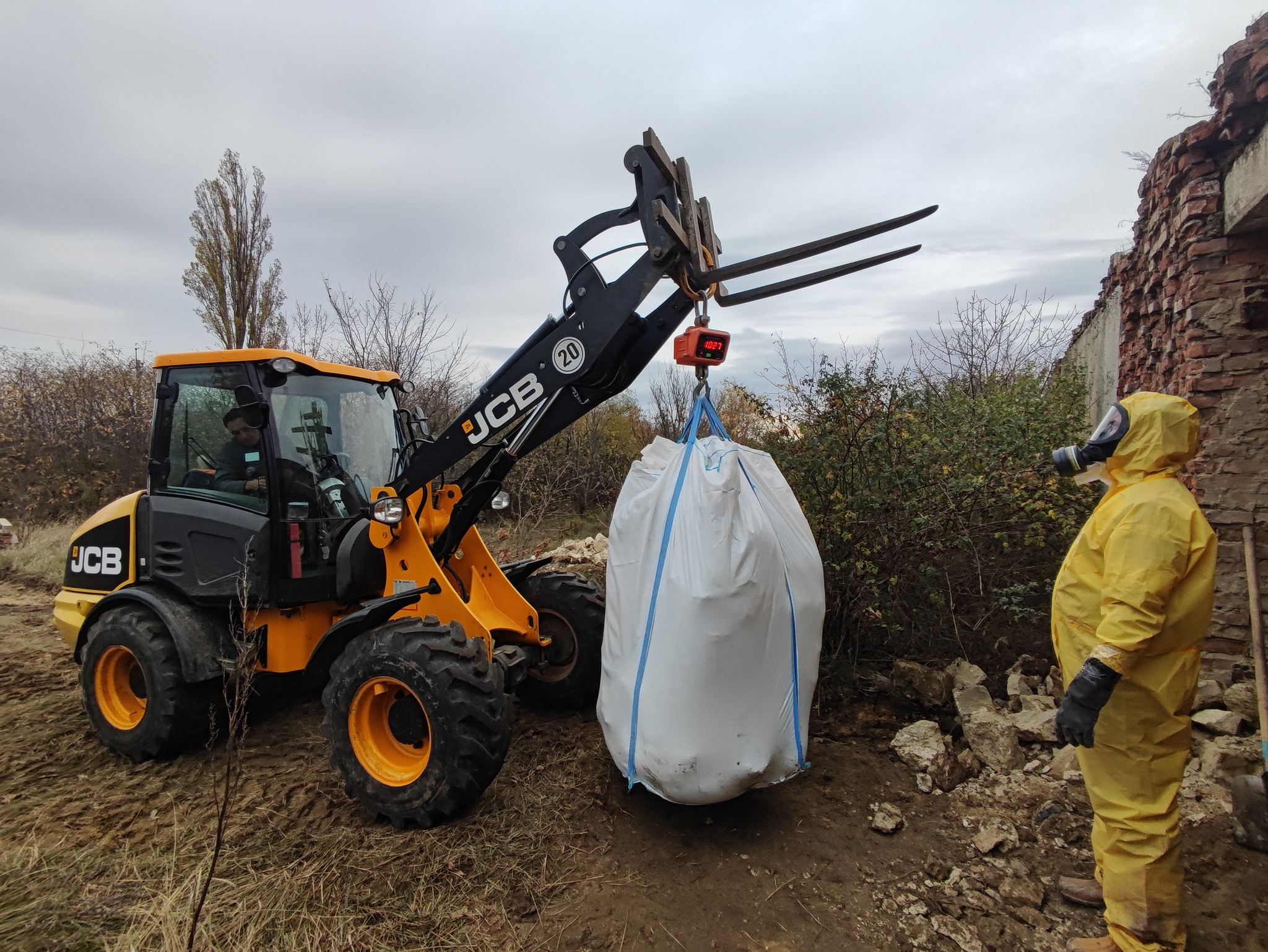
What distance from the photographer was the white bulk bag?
8.47ft

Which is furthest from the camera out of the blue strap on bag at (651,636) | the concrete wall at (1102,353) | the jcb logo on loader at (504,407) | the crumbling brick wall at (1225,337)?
the concrete wall at (1102,353)

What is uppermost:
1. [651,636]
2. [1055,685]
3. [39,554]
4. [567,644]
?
[651,636]

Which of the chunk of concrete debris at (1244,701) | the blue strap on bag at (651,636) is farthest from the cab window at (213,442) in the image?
the chunk of concrete debris at (1244,701)

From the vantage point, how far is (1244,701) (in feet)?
10.5

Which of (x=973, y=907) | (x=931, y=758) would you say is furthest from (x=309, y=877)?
(x=931, y=758)

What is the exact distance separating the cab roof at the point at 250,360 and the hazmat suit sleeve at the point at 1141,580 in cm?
344

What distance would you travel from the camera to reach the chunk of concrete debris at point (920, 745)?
3.28m

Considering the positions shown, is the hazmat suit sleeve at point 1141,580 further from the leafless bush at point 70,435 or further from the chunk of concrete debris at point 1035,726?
the leafless bush at point 70,435

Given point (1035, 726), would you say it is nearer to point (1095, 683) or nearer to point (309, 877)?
point (1095, 683)

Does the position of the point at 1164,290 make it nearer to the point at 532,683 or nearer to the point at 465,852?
the point at 532,683

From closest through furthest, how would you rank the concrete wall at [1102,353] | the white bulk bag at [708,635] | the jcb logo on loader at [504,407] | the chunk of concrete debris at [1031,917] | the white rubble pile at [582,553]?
1. the chunk of concrete debris at [1031,917]
2. the white bulk bag at [708,635]
3. the jcb logo on loader at [504,407]
4. the concrete wall at [1102,353]
5. the white rubble pile at [582,553]

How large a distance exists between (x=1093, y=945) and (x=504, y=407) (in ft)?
9.85

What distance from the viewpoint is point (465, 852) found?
2.72 metres

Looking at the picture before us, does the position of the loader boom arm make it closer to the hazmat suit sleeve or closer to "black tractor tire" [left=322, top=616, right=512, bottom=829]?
"black tractor tire" [left=322, top=616, right=512, bottom=829]
